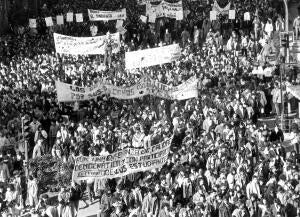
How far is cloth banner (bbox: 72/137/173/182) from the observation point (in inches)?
859

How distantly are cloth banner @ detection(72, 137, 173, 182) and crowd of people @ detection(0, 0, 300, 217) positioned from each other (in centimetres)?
47

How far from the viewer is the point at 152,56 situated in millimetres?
29000

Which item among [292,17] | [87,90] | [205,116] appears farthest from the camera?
[292,17]

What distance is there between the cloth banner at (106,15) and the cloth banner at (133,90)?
27.8 ft

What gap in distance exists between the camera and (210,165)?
22.2 meters

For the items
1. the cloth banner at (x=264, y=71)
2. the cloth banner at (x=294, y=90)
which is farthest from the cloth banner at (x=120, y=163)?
the cloth banner at (x=264, y=71)

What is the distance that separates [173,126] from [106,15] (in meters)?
11.6

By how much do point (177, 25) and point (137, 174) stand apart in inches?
538

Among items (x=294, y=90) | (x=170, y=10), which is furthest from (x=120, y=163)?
(x=170, y=10)

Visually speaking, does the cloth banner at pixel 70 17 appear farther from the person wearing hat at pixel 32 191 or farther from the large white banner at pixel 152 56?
the person wearing hat at pixel 32 191

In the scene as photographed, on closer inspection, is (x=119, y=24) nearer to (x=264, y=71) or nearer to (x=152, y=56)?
(x=152, y=56)

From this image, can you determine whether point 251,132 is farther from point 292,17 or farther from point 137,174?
point 292,17

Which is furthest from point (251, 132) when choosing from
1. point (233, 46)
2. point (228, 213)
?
point (233, 46)

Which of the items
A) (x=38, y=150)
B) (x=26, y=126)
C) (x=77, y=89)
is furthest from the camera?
(x=77, y=89)
